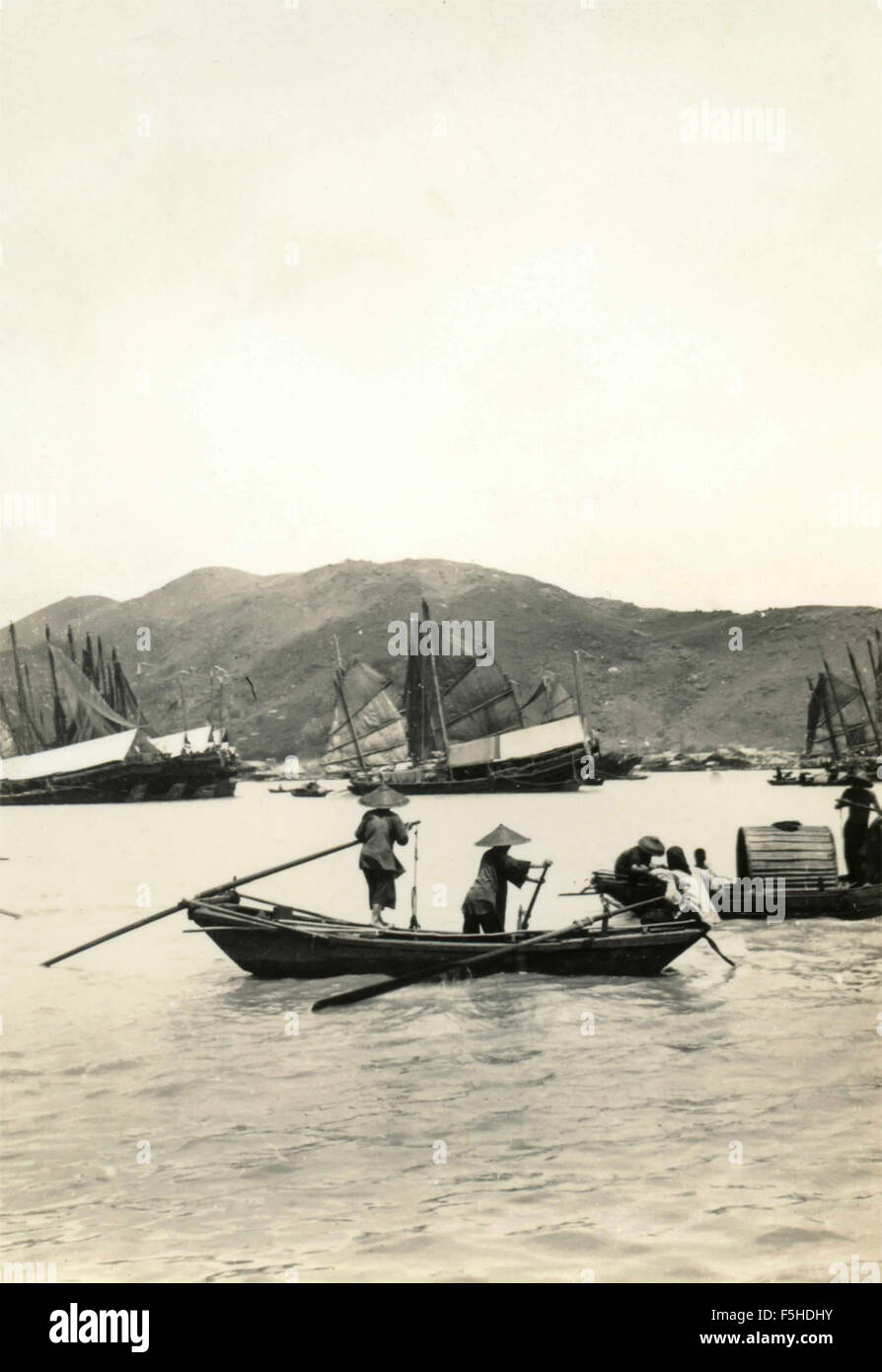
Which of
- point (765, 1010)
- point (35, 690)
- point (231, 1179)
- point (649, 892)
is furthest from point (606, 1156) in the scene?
point (35, 690)

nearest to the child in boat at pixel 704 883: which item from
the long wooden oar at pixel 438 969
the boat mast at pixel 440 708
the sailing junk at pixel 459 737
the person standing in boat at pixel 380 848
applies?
the long wooden oar at pixel 438 969

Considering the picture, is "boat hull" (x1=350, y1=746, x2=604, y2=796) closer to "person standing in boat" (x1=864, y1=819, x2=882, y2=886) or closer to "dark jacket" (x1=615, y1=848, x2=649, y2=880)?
"person standing in boat" (x1=864, y1=819, x2=882, y2=886)

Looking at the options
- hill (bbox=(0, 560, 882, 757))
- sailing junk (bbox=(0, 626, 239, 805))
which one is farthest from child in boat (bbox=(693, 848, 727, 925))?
sailing junk (bbox=(0, 626, 239, 805))

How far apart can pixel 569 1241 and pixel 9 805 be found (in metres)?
55.7

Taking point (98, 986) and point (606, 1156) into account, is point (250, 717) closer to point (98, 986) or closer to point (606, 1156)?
point (98, 986)

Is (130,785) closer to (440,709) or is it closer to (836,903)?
(440,709)

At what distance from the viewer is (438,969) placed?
14078 millimetres

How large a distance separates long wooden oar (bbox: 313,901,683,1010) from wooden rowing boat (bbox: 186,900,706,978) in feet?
0.20

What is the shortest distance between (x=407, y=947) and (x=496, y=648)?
7797 cm

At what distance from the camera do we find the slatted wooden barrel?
19.0 m

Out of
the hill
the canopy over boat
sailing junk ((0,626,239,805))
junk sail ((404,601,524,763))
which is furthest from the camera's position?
the canopy over boat

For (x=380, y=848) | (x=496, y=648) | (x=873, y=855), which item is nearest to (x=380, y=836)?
(x=380, y=848)

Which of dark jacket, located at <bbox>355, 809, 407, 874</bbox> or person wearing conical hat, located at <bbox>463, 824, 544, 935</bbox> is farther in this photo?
dark jacket, located at <bbox>355, 809, 407, 874</bbox>

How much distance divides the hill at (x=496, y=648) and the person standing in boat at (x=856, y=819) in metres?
18.0
